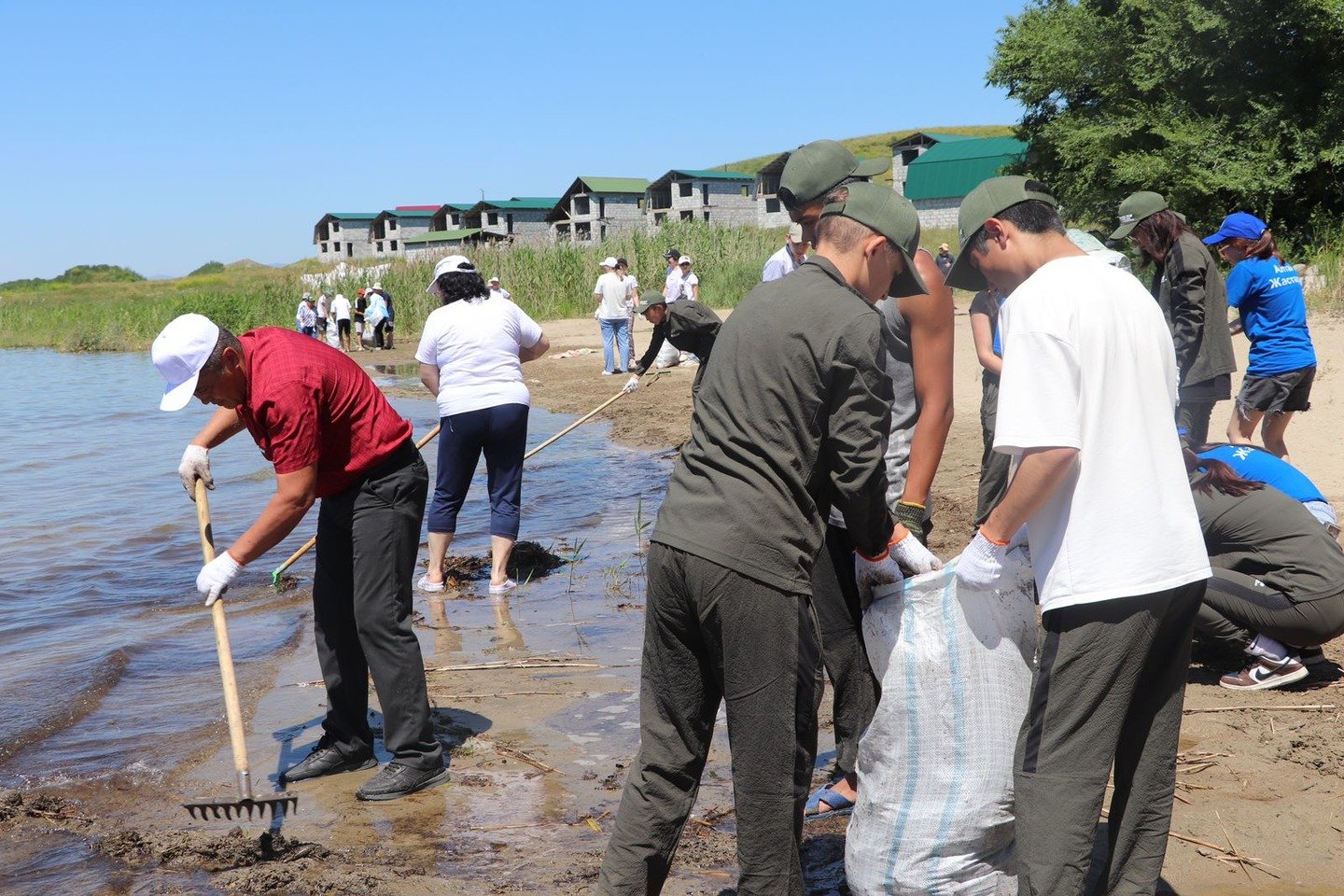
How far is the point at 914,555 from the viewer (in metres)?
2.88

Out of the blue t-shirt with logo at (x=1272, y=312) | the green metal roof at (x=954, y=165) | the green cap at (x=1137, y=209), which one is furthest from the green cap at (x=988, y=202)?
the green metal roof at (x=954, y=165)

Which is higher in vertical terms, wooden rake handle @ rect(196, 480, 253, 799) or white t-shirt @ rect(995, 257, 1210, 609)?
white t-shirt @ rect(995, 257, 1210, 609)

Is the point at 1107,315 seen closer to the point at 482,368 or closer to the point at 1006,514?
the point at 1006,514

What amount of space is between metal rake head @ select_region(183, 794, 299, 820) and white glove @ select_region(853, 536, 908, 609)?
1.95 m

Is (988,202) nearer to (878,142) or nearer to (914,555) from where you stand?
(914,555)

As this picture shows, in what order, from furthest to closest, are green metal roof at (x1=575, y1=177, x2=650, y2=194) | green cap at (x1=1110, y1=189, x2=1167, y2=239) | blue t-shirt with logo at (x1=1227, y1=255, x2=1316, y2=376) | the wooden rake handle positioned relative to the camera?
green metal roof at (x1=575, y1=177, x2=650, y2=194)
blue t-shirt with logo at (x1=1227, y1=255, x2=1316, y2=376)
green cap at (x1=1110, y1=189, x2=1167, y2=239)
the wooden rake handle

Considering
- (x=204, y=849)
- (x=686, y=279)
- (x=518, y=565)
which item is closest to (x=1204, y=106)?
(x=686, y=279)

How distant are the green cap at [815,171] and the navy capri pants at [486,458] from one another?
3.30 metres

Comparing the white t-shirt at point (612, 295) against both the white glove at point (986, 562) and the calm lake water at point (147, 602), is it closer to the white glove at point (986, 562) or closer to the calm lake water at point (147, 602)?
the calm lake water at point (147, 602)

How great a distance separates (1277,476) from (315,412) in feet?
11.6

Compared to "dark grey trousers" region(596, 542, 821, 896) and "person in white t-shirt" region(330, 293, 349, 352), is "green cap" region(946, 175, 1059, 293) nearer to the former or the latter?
"dark grey trousers" region(596, 542, 821, 896)

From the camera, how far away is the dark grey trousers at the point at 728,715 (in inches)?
100

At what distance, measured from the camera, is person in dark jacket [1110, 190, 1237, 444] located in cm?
594

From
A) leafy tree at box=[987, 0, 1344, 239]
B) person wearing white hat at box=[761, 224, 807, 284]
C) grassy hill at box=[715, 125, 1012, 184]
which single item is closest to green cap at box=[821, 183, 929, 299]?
person wearing white hat at box=[761, 224, 807, 284]
